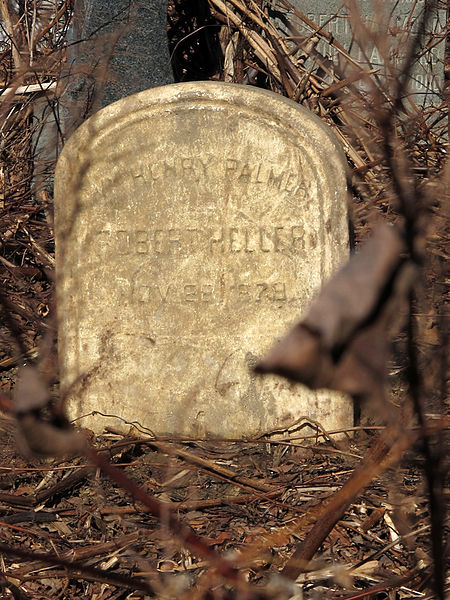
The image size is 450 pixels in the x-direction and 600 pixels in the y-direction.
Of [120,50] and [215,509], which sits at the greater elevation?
[120,50]

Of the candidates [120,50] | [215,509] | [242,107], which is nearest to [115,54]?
[120,50]

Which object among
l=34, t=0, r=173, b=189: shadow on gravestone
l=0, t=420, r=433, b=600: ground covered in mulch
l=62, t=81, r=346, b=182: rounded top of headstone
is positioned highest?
l=34, t=0, r=173, b=189: shadow on gravestone

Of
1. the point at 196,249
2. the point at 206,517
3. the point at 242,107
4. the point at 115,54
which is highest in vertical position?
the point at 115,54

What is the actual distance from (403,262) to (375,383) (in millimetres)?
79

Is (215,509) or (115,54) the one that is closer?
(215,509)

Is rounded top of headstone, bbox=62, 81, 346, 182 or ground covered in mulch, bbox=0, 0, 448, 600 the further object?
rounded top of headstone, bbox=62, 81, 346, 182

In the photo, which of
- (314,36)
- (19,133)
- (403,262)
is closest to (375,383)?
(403,262)

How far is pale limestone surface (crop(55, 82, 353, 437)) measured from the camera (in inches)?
118

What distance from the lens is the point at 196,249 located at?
122 inches

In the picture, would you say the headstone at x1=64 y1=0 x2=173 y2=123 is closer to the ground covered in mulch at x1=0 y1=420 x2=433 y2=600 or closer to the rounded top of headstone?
the rounded top of headstone

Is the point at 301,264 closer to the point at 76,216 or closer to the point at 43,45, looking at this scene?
the point at 76,216

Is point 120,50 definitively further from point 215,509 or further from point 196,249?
point 215,509

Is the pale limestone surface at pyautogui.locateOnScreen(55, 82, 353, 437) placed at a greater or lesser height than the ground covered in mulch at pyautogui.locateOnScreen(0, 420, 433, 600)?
greater

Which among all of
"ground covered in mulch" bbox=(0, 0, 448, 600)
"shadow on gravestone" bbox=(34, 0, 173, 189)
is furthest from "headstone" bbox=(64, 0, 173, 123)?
"ground covered in mulch" bbox=(0, 0, 448, 600)
